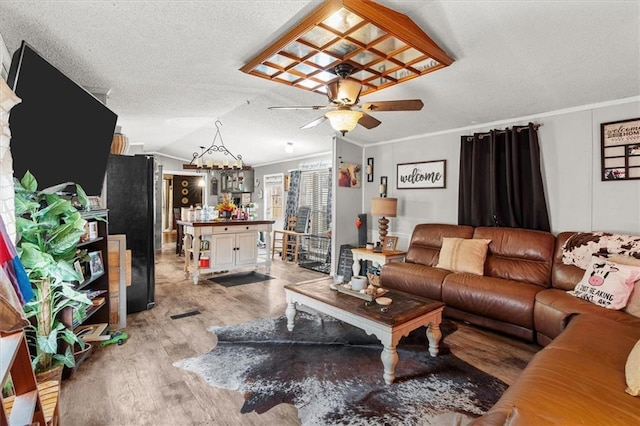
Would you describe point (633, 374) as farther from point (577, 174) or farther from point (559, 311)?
point (577, 174)

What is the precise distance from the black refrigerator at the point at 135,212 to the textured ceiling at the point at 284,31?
753 millimetres

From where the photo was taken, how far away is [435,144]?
15.4ft

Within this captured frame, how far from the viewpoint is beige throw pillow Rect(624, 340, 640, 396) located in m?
1.42

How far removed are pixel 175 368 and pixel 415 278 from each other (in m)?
2.50

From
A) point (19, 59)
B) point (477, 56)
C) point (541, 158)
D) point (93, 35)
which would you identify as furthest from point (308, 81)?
point (541, 158)

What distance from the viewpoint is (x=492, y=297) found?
3.09 meters

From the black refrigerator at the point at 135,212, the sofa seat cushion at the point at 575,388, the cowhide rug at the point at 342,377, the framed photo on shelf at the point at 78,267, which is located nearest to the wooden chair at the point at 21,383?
the cowhide rug at the point at 342,377

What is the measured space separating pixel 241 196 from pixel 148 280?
5.73m

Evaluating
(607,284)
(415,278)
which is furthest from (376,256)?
(607,284)

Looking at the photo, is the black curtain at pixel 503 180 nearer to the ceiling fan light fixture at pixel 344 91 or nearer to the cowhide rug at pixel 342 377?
the cowhide rug at pixel 342 377

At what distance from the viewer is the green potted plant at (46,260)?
1817 millimetres

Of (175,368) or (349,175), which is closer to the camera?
(175,368)

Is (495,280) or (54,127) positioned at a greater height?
(54,127)

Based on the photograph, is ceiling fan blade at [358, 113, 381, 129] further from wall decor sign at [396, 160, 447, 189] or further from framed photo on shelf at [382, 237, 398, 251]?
framed photo on shelf at [382, 237, 398, 251]
